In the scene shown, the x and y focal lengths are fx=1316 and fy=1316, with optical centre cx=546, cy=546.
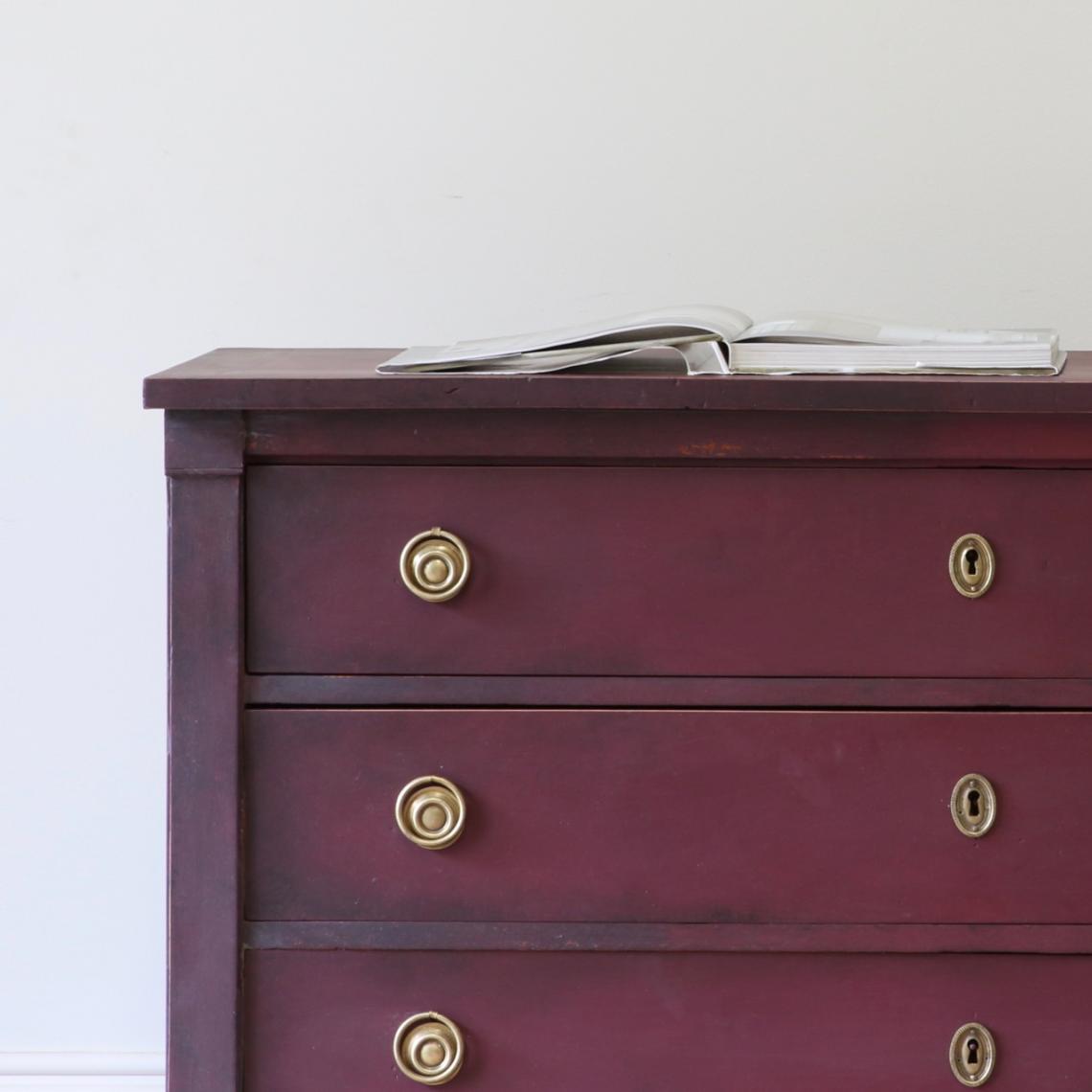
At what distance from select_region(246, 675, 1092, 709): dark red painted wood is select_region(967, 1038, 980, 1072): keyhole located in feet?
0.85

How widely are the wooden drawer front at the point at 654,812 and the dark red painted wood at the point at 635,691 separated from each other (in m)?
0.01

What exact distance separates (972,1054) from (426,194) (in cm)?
103

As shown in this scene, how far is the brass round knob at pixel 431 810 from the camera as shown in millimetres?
966

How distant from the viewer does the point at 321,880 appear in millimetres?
975

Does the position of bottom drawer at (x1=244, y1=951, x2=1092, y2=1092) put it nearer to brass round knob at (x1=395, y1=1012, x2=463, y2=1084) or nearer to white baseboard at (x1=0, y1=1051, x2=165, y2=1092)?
brass round knob at (x1=395, y1=1012, x2=463, y2=1084)

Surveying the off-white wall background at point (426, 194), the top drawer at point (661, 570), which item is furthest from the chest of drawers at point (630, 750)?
the off-white wall background at point (426, 194)

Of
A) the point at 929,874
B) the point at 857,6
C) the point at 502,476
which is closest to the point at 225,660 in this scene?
the point at 502,476

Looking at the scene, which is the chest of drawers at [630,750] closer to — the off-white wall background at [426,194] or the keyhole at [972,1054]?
the keyhole at [972,1054]

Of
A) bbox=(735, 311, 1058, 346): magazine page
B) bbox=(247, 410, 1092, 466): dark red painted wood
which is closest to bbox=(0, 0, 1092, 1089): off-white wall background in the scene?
bbox=(735, 311, 1058, 346): magazine page

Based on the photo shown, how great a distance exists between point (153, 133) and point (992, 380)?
0.99 meters

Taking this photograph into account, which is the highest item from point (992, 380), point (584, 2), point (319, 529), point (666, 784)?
point (584, 2)

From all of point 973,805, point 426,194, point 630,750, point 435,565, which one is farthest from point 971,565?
point 426,194

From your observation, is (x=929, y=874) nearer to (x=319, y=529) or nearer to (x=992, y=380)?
(x=992, y=380)

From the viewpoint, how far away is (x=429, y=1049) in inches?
38.7
